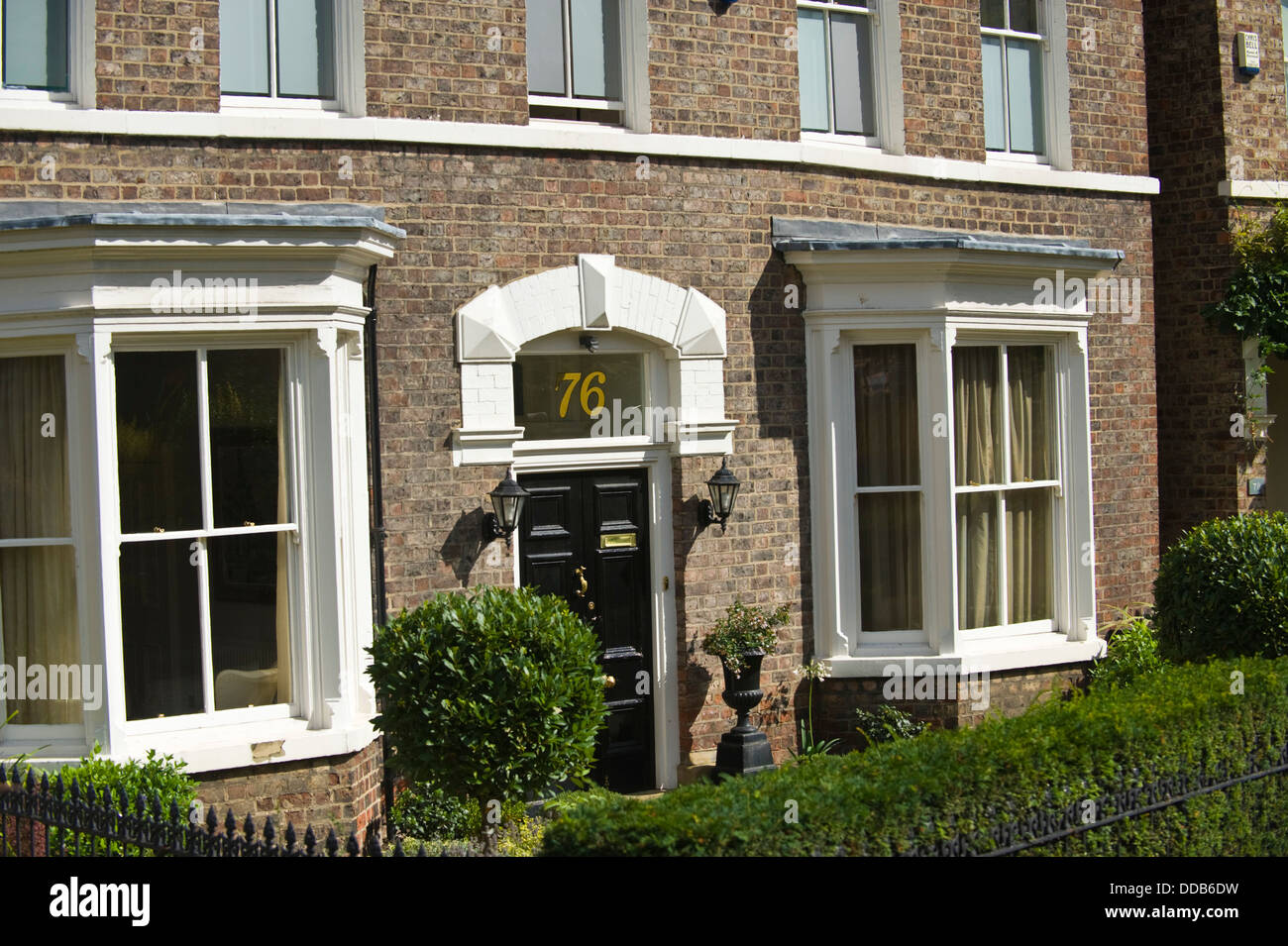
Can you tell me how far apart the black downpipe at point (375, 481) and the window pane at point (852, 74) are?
4.07m

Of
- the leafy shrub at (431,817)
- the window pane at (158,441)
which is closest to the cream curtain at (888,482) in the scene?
the leafy shrub at (431,817)

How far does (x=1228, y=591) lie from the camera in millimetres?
9211

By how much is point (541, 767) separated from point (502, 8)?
4.90 m

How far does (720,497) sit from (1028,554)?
299 centimetres

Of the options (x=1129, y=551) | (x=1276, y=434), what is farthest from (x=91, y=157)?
(x=1276, y=434)

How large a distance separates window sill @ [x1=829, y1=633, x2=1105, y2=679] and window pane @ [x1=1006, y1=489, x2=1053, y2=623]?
238 mm

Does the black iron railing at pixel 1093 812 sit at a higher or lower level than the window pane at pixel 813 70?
lower

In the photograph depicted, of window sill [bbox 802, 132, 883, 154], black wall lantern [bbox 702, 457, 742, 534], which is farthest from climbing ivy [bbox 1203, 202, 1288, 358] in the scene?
black wall lantern [bbox 702, 457, 742, 534]

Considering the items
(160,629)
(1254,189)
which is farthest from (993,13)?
(160,629)

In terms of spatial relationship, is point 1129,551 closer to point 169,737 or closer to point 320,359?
point 320,359

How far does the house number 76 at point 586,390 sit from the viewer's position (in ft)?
30.6

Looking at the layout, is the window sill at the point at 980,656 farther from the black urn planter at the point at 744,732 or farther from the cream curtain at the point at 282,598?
the cream curtain at the point at 282,598

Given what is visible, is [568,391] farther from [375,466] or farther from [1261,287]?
[1261,287]
